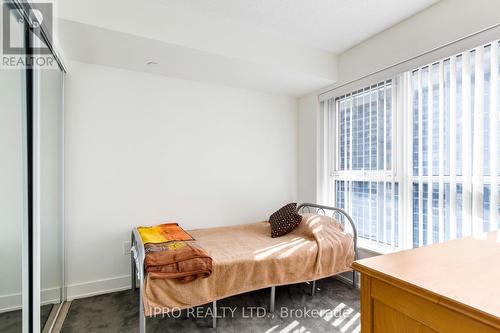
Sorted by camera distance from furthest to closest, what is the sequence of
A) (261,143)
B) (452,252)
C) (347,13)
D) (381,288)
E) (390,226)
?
(261,143) → (390,226) → (347,13) → (452,252) → (381,288)

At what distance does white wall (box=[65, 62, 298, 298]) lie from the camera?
2461mm

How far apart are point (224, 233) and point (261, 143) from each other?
4.07 feet

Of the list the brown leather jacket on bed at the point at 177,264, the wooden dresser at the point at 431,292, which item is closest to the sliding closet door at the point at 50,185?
the brown leather jacket on bed at the point at 177,264

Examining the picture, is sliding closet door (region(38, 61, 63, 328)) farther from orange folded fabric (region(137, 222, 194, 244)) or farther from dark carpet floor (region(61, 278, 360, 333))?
orange folded fabric (region(137, 222, 194, 244))

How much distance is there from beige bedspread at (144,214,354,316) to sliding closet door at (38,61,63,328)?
2.54ft

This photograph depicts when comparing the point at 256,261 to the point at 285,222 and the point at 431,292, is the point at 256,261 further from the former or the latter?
the point at 431,292

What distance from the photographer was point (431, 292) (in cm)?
71

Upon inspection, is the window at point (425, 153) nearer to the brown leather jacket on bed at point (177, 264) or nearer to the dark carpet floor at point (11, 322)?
the brown leather jacket on bed at point (177, 264)

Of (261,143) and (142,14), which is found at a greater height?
(142,14)

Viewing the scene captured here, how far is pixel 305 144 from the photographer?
3469 millimetres

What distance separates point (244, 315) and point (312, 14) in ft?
8.51

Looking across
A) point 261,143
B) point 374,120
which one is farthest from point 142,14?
A: point 374,120

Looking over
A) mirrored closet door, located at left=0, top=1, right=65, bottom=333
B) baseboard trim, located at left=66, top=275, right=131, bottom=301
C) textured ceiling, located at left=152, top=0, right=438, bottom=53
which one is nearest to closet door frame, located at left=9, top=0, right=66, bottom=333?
mirrored closet door, located at left=0, top=1, right=65, bottom=333

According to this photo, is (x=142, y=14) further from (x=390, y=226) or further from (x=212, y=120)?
(x=390, y=226)
